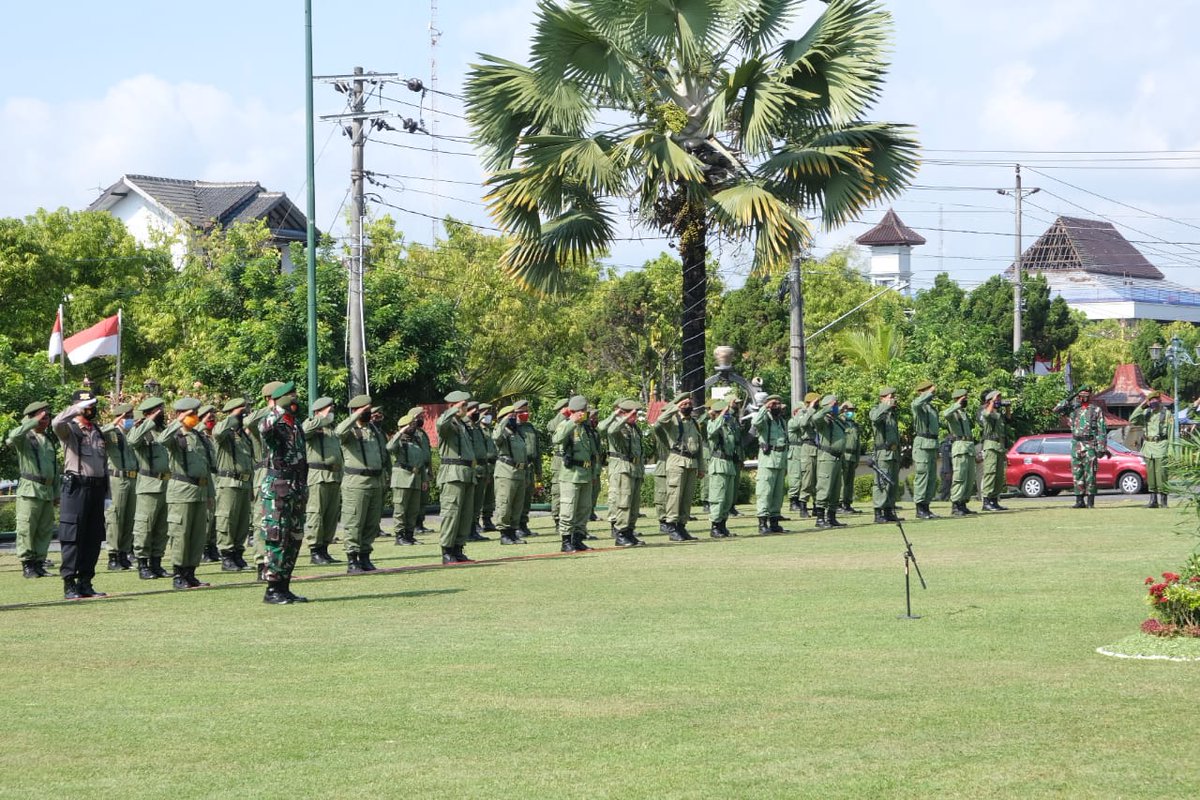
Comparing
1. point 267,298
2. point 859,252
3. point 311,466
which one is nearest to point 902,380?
point 267,298

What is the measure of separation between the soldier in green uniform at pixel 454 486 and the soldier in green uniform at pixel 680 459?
349cm

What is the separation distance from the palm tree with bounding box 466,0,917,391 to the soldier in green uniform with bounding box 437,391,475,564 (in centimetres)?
479

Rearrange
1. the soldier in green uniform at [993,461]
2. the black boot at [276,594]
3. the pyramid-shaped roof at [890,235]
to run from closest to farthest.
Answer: the black boot at [276,594] → the soldier in green uniform at [993,461] → the pyramid-shaped roof at [890,235]

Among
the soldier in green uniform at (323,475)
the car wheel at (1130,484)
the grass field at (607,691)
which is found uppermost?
the soldier in green uniform at (323,475)

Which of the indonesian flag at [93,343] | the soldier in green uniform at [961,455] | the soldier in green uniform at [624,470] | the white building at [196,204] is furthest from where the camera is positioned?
the white building at [196,204]

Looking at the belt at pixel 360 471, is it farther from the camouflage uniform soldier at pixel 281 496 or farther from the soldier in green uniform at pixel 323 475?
the camouflage uniform soldier at pixel 281 496

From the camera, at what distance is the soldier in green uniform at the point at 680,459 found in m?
21.8

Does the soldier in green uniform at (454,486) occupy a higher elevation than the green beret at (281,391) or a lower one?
lower

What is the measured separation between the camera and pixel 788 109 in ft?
75.4

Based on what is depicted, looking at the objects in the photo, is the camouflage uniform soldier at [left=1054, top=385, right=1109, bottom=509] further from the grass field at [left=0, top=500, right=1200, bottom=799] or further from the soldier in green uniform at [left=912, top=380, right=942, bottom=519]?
the grass field at [left=0, top=500, right=1200, bottom=799]

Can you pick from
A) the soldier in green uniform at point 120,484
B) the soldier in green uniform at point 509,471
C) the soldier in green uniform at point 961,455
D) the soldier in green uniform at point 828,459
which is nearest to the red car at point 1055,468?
the soldier in green uniform at point 961,455

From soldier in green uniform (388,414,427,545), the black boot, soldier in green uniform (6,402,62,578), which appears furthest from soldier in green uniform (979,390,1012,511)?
the black boot

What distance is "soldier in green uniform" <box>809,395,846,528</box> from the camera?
947 inches

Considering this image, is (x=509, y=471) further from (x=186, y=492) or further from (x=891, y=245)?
(x=891, y=245)
